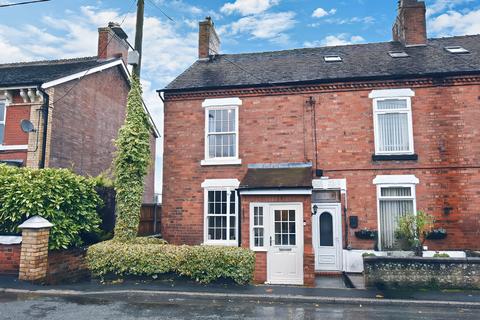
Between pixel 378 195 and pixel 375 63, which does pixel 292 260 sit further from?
pixel 375 63

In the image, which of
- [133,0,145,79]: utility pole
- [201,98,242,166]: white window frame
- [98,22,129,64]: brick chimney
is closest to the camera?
[133,0,145,79]: utility pole

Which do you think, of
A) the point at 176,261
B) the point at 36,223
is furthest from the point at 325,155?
the point at 36,223

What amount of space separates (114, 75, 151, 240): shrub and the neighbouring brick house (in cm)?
224

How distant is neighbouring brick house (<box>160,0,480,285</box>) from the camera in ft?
36.4

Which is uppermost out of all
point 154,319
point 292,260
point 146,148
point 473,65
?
point 473,65

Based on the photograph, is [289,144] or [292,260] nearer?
[292,260]

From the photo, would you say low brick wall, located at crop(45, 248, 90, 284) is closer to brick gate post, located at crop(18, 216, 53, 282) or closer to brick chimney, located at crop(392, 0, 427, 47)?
brick gate post, located at crop(18, 216, 53, 282)

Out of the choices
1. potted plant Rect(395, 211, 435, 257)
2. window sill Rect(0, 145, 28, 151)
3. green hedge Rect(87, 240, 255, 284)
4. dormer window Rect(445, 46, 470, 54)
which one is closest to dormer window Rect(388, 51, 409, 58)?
dormer window Rect(445, 46, 470, 54)

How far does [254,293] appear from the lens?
856 cm

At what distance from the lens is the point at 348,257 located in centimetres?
1173

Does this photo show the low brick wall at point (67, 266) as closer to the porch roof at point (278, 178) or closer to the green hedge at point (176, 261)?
the green hedge at point (176, 261)

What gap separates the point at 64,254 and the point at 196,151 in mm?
5750

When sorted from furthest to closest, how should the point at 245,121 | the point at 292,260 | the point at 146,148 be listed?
the point at 245,121, the point at 146,148, the point at 292,260

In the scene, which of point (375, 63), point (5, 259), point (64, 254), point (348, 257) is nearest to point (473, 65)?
point (375, 63)
